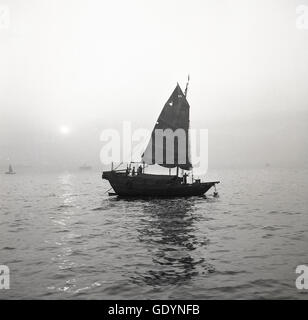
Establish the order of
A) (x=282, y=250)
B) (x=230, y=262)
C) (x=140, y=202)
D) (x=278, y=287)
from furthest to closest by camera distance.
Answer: (x=140, y=202) < (x=282, y=250) < (x=230, y=262) < (x=278, y=287)

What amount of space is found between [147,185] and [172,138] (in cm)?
1003

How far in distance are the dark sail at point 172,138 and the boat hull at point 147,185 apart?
4975 mm

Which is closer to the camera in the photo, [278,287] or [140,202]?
[278,287]

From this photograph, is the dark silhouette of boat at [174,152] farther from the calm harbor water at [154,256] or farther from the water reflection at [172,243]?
the calm harbor water at [154,256]

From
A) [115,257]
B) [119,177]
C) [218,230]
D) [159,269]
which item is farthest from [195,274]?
[119,177]

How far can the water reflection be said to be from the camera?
14672 millimetres

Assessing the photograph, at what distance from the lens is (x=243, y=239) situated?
74.7 feet

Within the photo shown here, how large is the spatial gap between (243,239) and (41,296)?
50.1 ft

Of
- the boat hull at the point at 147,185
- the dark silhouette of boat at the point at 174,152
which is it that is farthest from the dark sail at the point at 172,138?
the boat hull at the point at 147,185

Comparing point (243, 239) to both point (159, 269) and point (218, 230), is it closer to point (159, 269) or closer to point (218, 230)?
point (218, 230)

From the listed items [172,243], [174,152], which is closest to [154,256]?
[172,243]

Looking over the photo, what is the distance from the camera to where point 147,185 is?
1778 inches

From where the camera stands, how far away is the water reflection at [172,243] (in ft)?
48.1

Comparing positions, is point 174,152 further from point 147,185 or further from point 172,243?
point 172,243
